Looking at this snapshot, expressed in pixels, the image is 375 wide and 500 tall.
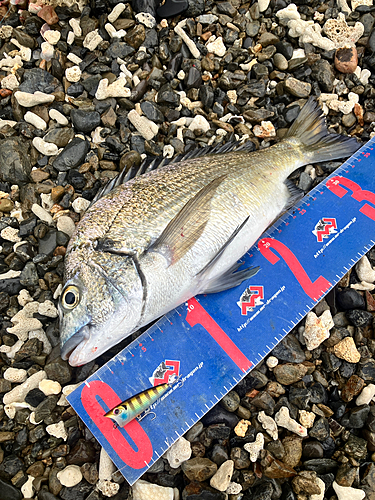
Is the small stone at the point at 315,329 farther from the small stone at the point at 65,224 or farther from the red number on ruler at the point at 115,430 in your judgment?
the small stone at the point at 65,224

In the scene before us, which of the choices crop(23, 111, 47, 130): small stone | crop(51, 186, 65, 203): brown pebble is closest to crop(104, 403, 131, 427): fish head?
crop(51, 186, 65, 203): brown pebble

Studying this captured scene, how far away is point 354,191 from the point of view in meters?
2.95

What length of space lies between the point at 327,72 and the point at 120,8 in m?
2.14

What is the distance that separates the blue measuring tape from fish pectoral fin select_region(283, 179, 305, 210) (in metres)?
0.16

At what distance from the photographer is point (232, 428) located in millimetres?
2393

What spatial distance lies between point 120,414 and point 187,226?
1.37 meters

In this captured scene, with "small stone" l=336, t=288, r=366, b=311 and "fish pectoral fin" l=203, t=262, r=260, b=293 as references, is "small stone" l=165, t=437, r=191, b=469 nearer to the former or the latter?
"fish pectoral fin" l=203, t=262, r=260, b=293

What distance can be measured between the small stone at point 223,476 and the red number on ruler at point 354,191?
2.29 meters

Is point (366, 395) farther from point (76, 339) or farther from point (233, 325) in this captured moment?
point (76, 339)

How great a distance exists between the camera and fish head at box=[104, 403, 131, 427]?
221 cm

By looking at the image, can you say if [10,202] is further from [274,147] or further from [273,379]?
[273,379]

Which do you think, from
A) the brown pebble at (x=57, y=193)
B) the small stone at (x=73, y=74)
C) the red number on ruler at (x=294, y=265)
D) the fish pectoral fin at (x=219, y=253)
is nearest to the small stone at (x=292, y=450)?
the red number on ruler at (x=294, y=265)

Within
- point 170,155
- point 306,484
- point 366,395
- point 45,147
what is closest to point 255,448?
point 306,484

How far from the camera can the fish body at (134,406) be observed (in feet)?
7.26
